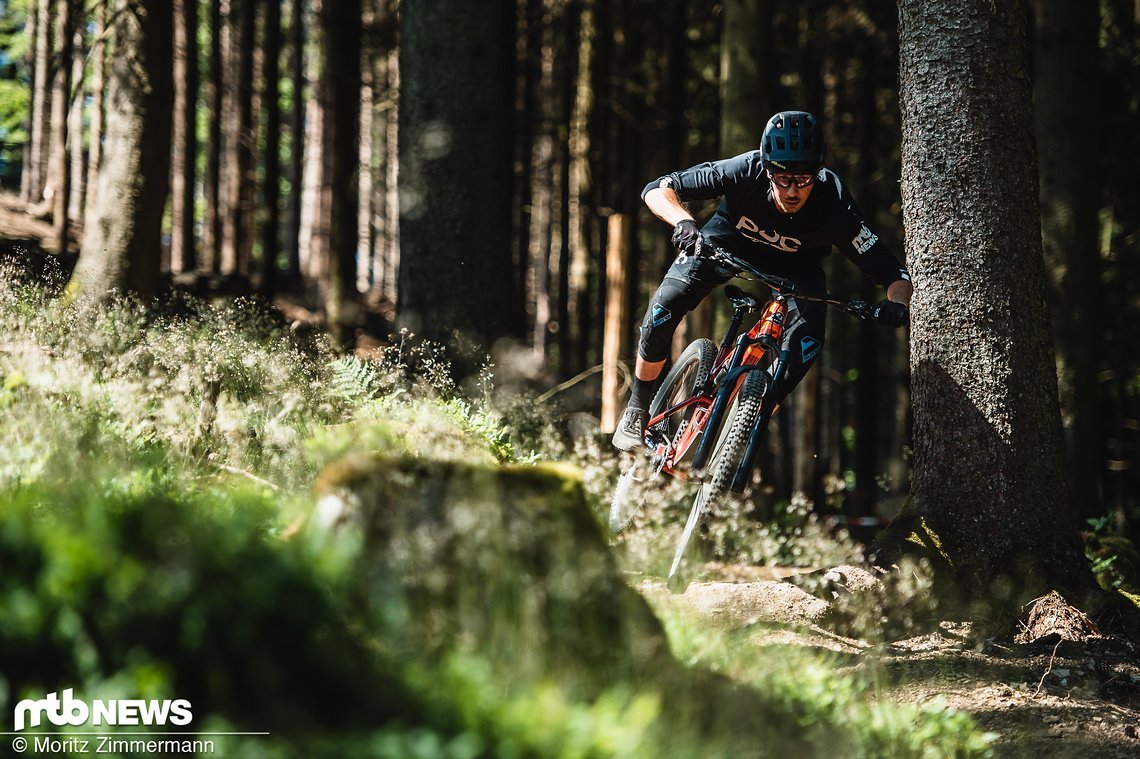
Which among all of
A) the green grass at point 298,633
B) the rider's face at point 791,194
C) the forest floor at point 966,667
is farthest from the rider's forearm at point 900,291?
the green grass at point 298,633

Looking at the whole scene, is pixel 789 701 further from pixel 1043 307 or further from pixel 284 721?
pixel 1043 307

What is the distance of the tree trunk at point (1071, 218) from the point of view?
10.2m

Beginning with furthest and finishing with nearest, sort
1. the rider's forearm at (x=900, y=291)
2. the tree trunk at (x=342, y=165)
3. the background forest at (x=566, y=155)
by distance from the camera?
1. the tree trunk at (x=342, y=165)
2. the background forest at (x=566, y=155)
3. the rider's forearm at (x=900, y=291)

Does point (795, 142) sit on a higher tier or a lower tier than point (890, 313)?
higher

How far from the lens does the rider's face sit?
5.68 m

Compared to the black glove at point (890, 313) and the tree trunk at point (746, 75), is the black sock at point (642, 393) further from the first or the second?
the tree trunk at point (746, 75)

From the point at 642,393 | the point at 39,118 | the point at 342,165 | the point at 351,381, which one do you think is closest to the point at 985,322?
the point at 642,393

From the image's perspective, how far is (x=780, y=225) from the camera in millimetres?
5996

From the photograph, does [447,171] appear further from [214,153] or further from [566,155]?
[214,153]

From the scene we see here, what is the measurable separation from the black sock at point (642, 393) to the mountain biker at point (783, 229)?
0.50 meters

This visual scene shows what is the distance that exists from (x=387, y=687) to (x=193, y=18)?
1534cm

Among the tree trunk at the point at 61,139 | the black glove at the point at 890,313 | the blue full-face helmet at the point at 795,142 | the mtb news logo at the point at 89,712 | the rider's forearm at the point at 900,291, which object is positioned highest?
the tree trunk at the point at 61,139

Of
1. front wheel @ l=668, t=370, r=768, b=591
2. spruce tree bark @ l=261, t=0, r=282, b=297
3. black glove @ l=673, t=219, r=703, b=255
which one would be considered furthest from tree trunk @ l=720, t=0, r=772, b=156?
spruce tree bark @ l=261, t=0, r=282, b=297

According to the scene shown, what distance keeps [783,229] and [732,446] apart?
1359mm
